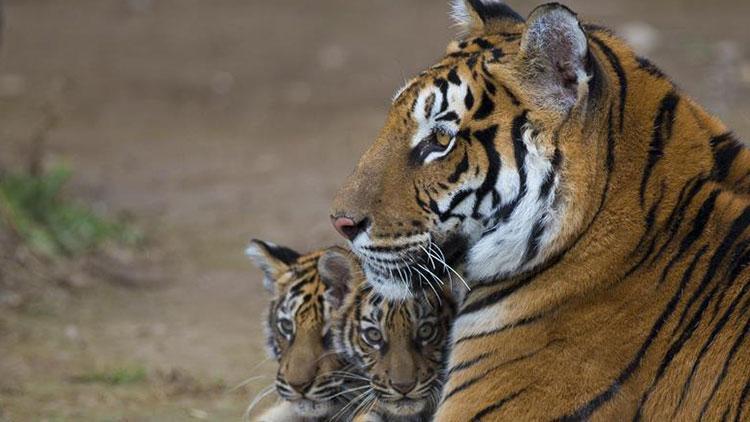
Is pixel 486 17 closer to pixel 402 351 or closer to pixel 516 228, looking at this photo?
pixel 516 228

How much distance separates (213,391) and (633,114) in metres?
2.78

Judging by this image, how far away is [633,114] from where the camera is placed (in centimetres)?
359

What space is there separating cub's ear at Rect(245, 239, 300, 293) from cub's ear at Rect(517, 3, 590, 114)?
60.1 inches

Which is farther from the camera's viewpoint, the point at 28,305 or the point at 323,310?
the point at 28,305

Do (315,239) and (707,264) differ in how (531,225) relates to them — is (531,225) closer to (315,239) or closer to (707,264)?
(707,264)

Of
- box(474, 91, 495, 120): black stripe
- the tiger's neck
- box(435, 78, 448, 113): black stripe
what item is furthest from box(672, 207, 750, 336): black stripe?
box(435, 78, 448, 113): black stripe

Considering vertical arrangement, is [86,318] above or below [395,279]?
below

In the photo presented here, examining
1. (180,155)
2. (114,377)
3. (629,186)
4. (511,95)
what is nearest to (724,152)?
(629,186)

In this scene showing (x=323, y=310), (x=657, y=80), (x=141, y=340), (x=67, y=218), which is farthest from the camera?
(x=67, y=218)

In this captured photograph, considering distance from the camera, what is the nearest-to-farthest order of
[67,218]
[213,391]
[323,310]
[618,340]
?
[618,340] < [323,310] < [213,391] < [67,218]

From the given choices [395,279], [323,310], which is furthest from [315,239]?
[395,279]

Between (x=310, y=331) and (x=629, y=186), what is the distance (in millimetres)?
1303

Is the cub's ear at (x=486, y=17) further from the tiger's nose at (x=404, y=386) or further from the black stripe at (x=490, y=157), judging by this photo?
the tiger's nose at (x=404, y=386)

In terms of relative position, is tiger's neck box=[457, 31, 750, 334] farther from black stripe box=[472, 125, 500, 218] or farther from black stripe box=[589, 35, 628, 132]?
black stripe box=[472, 125, 500, 218]
